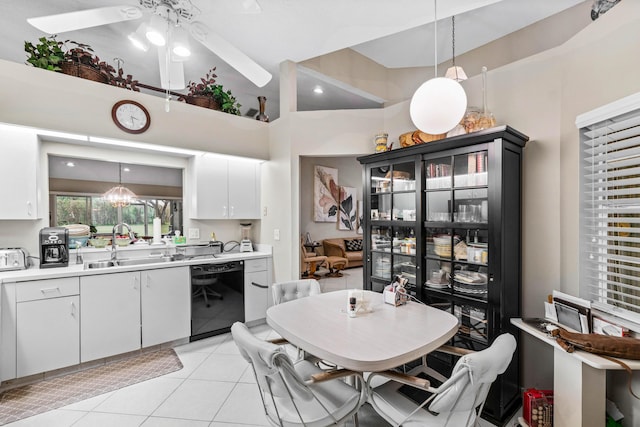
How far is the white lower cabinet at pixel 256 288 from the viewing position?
3643 mm

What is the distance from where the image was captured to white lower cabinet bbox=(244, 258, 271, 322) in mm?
3643

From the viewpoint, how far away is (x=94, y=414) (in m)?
2.10

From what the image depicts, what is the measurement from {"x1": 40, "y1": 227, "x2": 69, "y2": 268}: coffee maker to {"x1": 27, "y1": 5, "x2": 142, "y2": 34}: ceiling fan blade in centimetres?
185

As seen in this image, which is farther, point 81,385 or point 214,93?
point 214,93

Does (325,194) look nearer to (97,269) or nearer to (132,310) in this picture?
(132,310)

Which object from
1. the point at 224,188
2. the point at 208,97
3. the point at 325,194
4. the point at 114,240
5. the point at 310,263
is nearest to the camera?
the point at 114,240

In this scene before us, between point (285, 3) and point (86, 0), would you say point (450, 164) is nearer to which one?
point (285, 3)

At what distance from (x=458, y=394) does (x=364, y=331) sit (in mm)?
581

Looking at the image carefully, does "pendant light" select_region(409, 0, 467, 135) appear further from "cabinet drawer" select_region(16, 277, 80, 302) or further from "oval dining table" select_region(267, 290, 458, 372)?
"cabinet drawer" select_region(16, 277, 80, 302)

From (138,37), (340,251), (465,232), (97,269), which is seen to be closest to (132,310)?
(97,269)

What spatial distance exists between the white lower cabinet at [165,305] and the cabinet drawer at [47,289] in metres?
0.55

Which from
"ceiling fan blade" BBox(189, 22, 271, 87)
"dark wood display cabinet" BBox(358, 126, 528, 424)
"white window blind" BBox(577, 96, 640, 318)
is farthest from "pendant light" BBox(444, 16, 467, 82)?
"ceiling fan blade" BBox(189, 22, 271, 87)

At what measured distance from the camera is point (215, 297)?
3381mm

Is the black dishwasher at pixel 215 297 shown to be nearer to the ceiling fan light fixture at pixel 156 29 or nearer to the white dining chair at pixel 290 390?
the white dining chair at pixel 290 390
